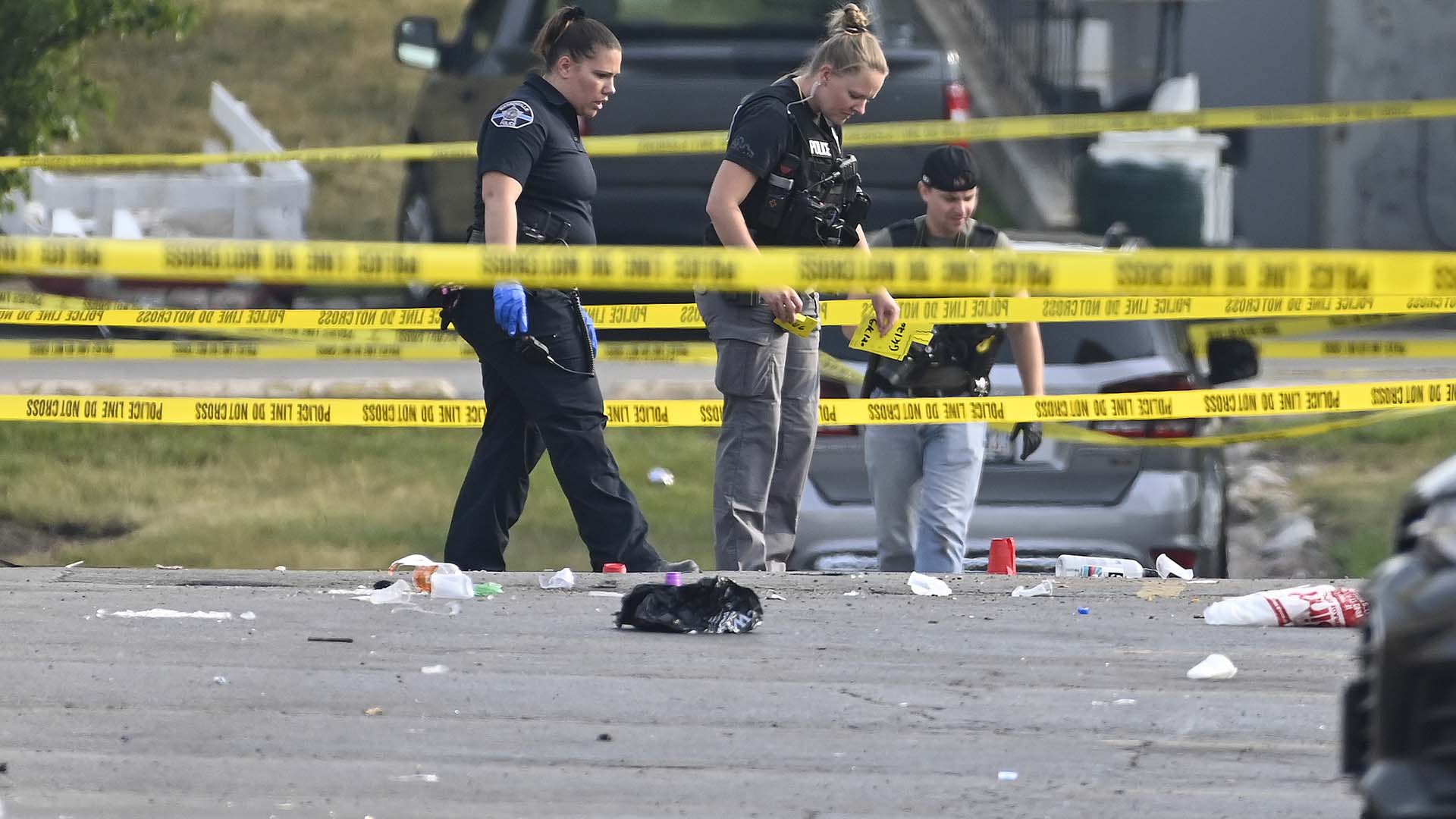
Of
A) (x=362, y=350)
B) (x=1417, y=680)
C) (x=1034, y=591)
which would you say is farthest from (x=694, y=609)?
(x=362, y=350)

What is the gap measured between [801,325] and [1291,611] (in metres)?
1.63

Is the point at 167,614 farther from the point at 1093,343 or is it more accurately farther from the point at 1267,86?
the point at 1267,86

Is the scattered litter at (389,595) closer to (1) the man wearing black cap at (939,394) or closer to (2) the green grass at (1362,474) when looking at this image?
(1) the man wearing black cap at (939,394)

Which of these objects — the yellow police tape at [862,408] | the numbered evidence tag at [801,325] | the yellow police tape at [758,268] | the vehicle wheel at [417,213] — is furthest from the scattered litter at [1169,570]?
the vehicle wheel at [417,213]

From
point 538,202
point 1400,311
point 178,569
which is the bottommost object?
point 178,569

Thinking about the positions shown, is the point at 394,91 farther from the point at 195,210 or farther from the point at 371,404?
the point at 371,404

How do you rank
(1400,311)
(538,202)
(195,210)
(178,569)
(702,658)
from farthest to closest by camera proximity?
(195,210), (1400,311), (178,569), (538,202), (702,658)

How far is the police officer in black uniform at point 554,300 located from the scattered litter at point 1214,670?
5.96 ft

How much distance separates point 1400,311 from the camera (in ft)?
22.4

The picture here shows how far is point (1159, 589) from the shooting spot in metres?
5.98

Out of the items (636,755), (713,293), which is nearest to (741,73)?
(713,293)

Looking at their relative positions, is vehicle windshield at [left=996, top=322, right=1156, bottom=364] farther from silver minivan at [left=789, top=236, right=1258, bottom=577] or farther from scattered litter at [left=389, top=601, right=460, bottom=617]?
scattered litter at [left=389, top=601, right=460, bottom=617]

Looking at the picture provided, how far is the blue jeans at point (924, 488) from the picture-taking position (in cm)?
659

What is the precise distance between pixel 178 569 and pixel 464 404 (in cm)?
116
